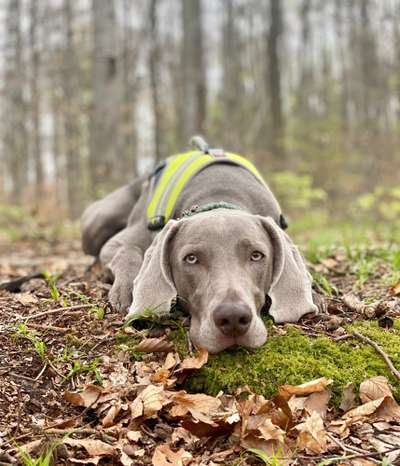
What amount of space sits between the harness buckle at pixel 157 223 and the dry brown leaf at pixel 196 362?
138cm

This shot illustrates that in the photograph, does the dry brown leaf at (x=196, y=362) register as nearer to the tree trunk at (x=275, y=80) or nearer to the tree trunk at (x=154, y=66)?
the tree trunk at (x=275, y=80)

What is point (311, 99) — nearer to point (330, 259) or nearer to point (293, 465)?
point (330, 259)

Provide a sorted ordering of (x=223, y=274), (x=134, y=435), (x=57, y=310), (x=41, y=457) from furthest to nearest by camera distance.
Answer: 1. (x=57, y=310)
2. (x=223, y=274)
3. (x=134, y=435)
4. (x=41, y=457)

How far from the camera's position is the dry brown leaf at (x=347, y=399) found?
8.21ft

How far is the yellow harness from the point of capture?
13.3 ft

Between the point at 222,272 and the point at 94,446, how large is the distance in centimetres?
102

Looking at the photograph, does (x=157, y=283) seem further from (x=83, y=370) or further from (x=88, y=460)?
(x=88, y=460)

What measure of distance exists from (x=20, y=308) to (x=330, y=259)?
2.66 meters

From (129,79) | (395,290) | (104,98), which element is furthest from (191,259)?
(129,79)

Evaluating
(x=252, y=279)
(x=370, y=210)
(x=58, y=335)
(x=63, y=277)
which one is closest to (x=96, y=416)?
(x=58, y=335)

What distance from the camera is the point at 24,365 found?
274cm

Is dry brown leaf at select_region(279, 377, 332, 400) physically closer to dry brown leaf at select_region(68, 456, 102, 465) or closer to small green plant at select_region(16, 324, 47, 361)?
dry brown leaf at select_region(68, 456, 102, 465)

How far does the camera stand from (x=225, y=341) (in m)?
2.68

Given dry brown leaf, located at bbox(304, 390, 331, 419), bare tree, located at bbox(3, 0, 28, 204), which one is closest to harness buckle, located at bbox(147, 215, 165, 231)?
dry brown leaf, located at bbox(304, 390, 331, 419)
